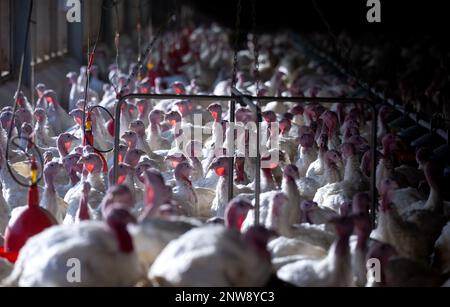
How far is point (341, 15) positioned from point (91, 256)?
26.5 meters

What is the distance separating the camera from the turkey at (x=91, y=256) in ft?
12.7

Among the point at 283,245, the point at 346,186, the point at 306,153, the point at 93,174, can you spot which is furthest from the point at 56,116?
the point at 283,245

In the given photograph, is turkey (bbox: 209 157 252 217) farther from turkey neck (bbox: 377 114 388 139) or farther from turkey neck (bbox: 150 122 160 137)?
turkey neck (bbox: 377 114 388 139)

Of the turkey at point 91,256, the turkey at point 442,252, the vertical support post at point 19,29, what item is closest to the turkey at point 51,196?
the turkey at point 91,256

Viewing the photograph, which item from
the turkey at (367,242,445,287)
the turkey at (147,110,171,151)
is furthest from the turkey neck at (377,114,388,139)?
the turkey at (367,242,445,287)

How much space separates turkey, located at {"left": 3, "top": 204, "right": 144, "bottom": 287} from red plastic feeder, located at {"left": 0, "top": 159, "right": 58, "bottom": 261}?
0.93 metres

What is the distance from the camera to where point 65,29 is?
16.0 m

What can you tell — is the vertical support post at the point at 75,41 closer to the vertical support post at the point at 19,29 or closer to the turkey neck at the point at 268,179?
the vertical support post at the point at 19,29

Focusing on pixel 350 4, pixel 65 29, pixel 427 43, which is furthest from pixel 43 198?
pixel 350 4

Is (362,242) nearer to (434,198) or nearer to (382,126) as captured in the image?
(434,198)

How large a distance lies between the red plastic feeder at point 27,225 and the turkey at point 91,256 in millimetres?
927
